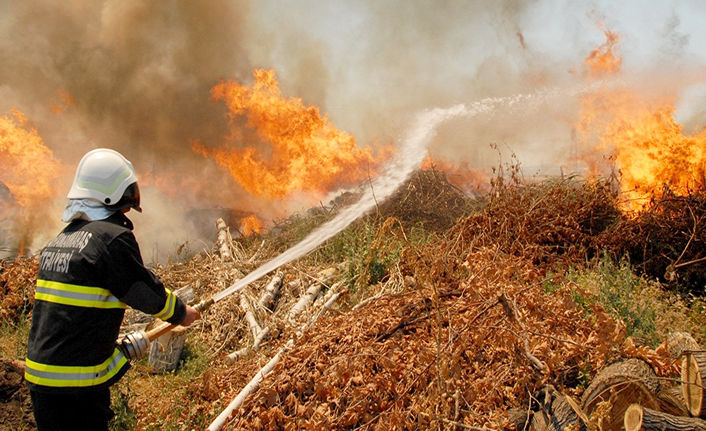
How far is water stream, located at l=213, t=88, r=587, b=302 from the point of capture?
7895 mm

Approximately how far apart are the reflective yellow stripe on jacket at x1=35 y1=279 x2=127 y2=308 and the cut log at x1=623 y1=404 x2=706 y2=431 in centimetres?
325

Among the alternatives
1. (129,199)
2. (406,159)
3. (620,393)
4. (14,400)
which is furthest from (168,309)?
(406,159)

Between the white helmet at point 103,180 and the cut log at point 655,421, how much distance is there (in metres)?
3.47

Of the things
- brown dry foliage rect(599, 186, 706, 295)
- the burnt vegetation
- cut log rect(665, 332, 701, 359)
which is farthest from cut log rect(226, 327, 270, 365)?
brown dry foliage rect(599, 186, 706, 295)

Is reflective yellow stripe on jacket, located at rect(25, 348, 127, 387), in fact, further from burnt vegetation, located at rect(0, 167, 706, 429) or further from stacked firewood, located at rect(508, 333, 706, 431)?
stacked firewood, located at rect(508, 333, 706, 431)

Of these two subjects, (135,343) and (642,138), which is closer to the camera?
(135,343)

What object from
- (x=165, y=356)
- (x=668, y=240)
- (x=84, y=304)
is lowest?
(x=668, y=240)

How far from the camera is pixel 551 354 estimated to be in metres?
3.52

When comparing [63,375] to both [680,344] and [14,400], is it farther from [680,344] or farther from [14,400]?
[680,344]

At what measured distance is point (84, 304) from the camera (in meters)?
2.83

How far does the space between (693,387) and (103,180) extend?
13.4 feet

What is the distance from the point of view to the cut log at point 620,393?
114 inches

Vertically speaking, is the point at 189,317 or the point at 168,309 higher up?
the point at 168,309

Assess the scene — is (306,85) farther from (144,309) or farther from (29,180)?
(144,309)
